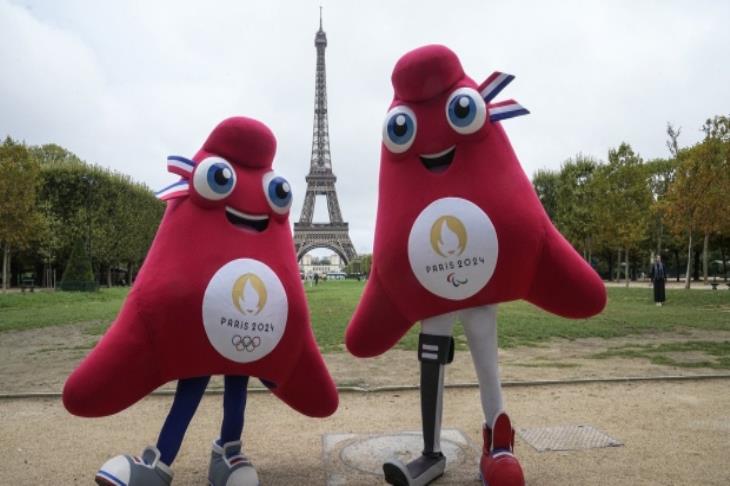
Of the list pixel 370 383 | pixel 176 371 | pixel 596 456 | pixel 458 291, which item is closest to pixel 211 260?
pixel 176 371

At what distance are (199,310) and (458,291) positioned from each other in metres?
1.59

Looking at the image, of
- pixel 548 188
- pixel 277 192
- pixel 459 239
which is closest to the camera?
pixel 459 239

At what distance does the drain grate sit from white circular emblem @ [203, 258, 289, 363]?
8.28ft

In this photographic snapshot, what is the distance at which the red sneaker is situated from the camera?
135 inches

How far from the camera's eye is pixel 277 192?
3.74 metres

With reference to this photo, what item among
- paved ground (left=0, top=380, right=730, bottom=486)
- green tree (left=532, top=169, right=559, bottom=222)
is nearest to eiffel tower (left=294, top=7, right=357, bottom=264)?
green tree (left=532, top=169, right=559, bottom=222)

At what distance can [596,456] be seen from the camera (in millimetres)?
4344

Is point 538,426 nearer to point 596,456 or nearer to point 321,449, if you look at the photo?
point 596,456

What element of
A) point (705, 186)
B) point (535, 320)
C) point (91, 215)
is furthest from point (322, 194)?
point (535, 320)

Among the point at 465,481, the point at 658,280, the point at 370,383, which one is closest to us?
the point at 465,481

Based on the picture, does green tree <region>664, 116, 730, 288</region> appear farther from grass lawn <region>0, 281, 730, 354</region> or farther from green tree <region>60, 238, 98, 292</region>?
green tree <region>60, 238, 98, 292</region>

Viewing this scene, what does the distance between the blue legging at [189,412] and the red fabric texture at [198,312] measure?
0.17m

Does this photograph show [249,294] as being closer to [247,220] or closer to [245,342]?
[245,342]

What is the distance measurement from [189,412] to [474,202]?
86.4 inches
